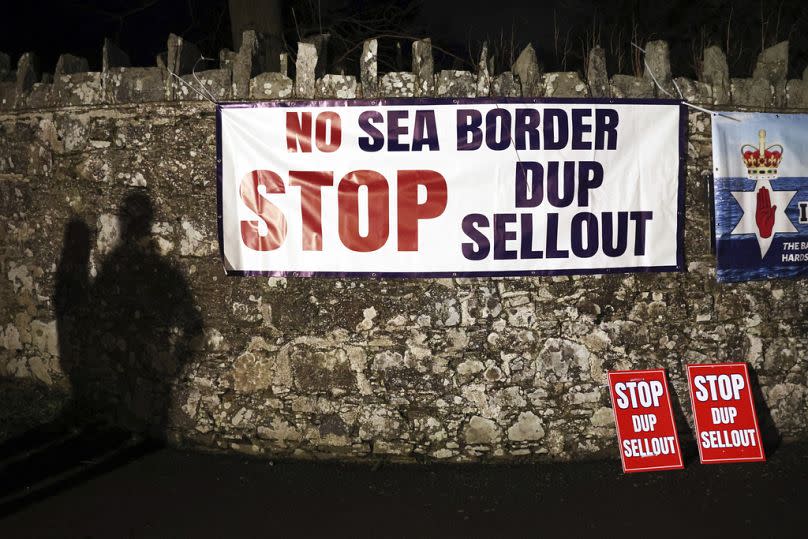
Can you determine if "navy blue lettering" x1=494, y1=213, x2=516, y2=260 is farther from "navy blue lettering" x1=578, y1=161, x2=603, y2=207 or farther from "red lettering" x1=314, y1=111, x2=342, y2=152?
"red lettering" x1=314, y1=111, x2=342, y2=152

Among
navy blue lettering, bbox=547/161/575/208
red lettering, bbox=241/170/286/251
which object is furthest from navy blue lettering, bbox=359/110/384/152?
navy blue lettering, bbox=547/161/575/208

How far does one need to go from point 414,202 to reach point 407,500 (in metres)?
1.93

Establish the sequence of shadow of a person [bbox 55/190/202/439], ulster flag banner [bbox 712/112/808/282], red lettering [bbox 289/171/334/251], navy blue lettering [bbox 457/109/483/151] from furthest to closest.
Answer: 1. shadow of a person [bbox 55/190/202/439]
2. ulster flag banner [bbox 712/112/808/282]
3. red lettering [bbox 289/171/334/251]
4. navy blue lettering [bbox 457/109/483/151]

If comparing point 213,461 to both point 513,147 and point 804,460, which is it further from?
point 804,460

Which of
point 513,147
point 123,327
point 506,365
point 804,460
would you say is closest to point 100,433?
point 123,327

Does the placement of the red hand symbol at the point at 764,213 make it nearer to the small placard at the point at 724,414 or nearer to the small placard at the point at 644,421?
the small placard at the point at 724,414

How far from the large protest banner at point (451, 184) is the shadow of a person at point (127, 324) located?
28.8 inches

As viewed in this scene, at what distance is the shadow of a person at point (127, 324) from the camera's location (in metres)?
5.14

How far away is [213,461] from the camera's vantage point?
5.02m

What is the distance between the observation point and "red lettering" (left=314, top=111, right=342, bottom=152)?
4754 mm

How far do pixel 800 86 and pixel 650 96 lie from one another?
3.90 ft

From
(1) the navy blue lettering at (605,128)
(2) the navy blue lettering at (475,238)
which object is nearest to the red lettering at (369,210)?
(2) the navy blue lettering at (475,238)

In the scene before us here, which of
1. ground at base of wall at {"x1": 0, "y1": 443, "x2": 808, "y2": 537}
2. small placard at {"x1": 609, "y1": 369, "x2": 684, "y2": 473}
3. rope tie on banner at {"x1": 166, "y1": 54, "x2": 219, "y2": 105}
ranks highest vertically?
rope tie on banner at {"x1": 166, "y1": 54, "x2": 219, "y2": 105}

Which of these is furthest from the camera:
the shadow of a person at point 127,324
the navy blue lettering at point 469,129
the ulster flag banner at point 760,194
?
the shadow of a person at point 127,324
